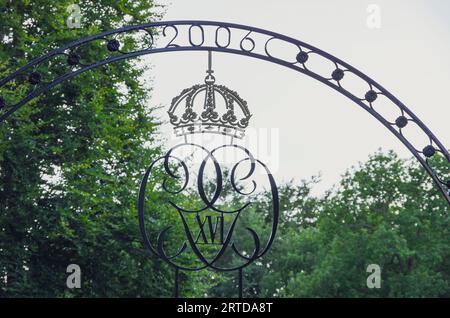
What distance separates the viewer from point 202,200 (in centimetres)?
1205

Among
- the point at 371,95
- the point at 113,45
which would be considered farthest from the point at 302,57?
→ the point at 113,45

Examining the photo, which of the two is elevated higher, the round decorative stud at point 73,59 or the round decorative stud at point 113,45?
the round decorative stud at point 113,45

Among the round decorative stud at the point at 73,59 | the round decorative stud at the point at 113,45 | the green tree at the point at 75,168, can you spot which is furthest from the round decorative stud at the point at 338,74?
the green tree at the point at 75,168

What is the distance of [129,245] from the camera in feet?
60.2

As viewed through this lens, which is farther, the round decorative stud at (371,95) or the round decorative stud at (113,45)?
the round decorative stud at (371,95)

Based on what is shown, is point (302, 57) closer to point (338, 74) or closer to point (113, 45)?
point (338, 74)

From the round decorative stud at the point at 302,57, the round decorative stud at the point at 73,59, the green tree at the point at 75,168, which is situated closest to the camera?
the round decorative stud at the point at 73,59

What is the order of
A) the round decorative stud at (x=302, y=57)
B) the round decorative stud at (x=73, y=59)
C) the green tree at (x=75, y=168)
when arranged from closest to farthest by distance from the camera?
1. the round decorative stud at (x=73, y=59)
2. the round decorative stud at (x=302, y=57)
3. the green tree at (x=75, y=168)

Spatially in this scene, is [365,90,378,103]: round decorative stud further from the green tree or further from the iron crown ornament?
the green tree

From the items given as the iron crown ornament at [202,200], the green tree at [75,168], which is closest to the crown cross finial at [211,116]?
the iron crown ornament at [202,200]

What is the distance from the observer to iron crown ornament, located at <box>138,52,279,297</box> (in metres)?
8.59

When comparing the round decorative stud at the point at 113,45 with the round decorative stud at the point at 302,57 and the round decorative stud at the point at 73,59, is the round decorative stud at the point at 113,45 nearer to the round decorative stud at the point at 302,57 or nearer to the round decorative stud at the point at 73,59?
the round decorative stud at the point at 73,59

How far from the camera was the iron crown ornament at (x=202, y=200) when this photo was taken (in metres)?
8.59

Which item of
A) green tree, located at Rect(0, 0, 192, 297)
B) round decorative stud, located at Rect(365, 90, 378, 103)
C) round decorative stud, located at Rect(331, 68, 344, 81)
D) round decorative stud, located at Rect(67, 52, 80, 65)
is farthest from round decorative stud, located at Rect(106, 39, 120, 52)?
green tree, located at Rect(0, 0, 192, 297)
